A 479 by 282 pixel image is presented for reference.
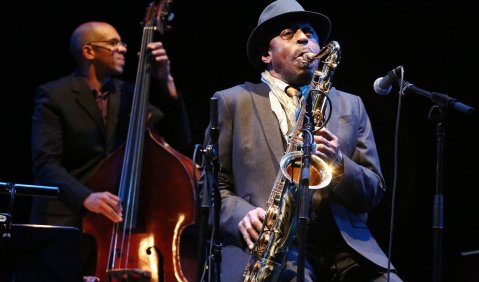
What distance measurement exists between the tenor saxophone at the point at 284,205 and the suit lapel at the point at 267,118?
0.11 m

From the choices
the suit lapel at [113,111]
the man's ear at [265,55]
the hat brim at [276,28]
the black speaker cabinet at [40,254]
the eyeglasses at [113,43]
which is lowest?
the black speaker cabinet at [40,254]

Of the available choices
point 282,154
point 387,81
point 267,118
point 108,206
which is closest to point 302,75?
point 267,118

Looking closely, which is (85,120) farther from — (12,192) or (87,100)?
(12,192)

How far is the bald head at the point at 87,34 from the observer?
4953mm

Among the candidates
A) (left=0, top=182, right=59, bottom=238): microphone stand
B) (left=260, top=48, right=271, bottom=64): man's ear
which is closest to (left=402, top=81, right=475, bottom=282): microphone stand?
(left=260, top=48, right=271, bottom=64): man's ear

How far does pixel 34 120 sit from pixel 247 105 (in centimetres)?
168

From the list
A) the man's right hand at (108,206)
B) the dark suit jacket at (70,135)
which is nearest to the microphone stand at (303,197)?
the man's right hand at (108,206)

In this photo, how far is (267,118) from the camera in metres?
3.60

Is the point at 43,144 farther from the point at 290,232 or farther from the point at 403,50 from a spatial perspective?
the point at 403,50

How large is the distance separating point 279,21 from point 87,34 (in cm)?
167

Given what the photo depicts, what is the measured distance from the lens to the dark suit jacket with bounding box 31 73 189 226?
14.8 ft

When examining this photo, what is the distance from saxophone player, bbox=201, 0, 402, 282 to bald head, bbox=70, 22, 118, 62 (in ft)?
4.57

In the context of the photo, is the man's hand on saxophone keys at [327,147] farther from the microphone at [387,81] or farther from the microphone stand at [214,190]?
the microphone stand at [214,190]

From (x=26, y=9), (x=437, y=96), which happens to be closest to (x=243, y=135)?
(x=437, y=96)
